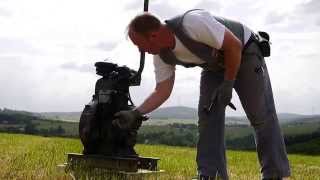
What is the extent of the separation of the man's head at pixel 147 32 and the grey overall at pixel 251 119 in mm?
915

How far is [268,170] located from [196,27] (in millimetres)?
1542

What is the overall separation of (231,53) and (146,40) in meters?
0.70

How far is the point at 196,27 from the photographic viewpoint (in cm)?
483

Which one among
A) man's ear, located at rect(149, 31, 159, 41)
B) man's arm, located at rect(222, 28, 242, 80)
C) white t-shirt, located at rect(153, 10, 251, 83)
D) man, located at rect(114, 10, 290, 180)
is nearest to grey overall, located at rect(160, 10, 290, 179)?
man, located at rect(114, 10, 290, 180)

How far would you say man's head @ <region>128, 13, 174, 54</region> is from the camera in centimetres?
472

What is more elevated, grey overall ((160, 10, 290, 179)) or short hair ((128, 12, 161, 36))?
short hair ((128, 12, 161, 36))

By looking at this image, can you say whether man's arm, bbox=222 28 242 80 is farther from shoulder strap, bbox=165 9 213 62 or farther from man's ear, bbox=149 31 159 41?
man's ear, bbox=149 31 159 41

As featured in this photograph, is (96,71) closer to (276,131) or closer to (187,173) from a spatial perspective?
(187,173)

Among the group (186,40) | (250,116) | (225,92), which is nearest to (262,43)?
(250,116)

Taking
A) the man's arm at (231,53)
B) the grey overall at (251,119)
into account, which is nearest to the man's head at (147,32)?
the man's arm at (231,53)

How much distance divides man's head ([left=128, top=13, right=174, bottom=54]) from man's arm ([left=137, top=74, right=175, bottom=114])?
54cm

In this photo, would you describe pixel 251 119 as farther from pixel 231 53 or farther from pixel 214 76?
pixel 231 53

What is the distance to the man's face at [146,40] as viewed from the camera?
474cm

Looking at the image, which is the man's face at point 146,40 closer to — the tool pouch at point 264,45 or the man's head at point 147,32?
the man's head at point 147,32
